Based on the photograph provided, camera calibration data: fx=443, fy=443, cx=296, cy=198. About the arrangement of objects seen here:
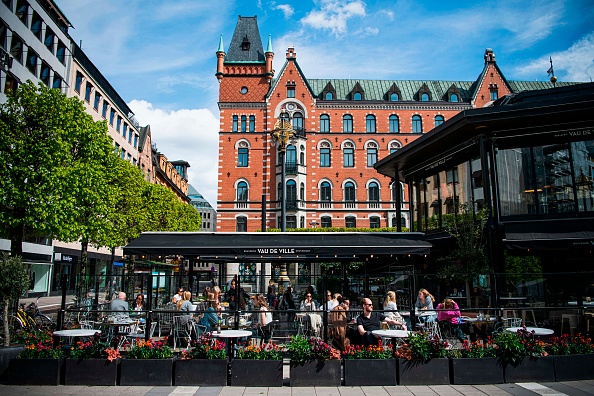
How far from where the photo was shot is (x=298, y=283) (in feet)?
47.6

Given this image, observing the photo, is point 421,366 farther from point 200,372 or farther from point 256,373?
point 200,372

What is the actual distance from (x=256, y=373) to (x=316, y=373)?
1128 mm

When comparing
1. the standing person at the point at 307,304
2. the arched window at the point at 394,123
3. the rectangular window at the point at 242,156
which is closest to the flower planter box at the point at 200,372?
the standing person at the point at 307,304

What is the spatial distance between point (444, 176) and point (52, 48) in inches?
1114

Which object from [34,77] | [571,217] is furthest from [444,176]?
[34,77]

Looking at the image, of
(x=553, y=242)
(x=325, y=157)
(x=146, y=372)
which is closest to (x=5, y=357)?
(x=146, y=372)

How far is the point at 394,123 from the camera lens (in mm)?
48250

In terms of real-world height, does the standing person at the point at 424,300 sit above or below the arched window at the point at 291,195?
below

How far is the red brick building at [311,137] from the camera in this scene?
45.7 metres

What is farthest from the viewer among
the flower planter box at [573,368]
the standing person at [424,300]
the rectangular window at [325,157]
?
the rectangular window at [325,157]

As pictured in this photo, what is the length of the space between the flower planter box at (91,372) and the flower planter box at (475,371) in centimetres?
640

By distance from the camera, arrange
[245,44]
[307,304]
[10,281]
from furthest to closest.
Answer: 1. [245,44]
2. [307,304]
3. [10,281]

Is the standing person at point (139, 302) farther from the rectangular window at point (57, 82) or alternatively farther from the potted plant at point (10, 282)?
the rectangular window at point (57, 82)

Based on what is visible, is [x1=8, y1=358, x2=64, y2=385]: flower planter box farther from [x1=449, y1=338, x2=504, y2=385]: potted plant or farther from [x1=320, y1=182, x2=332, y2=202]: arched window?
[x1=320, y1=182, x2=332, y2=202]: arched window
